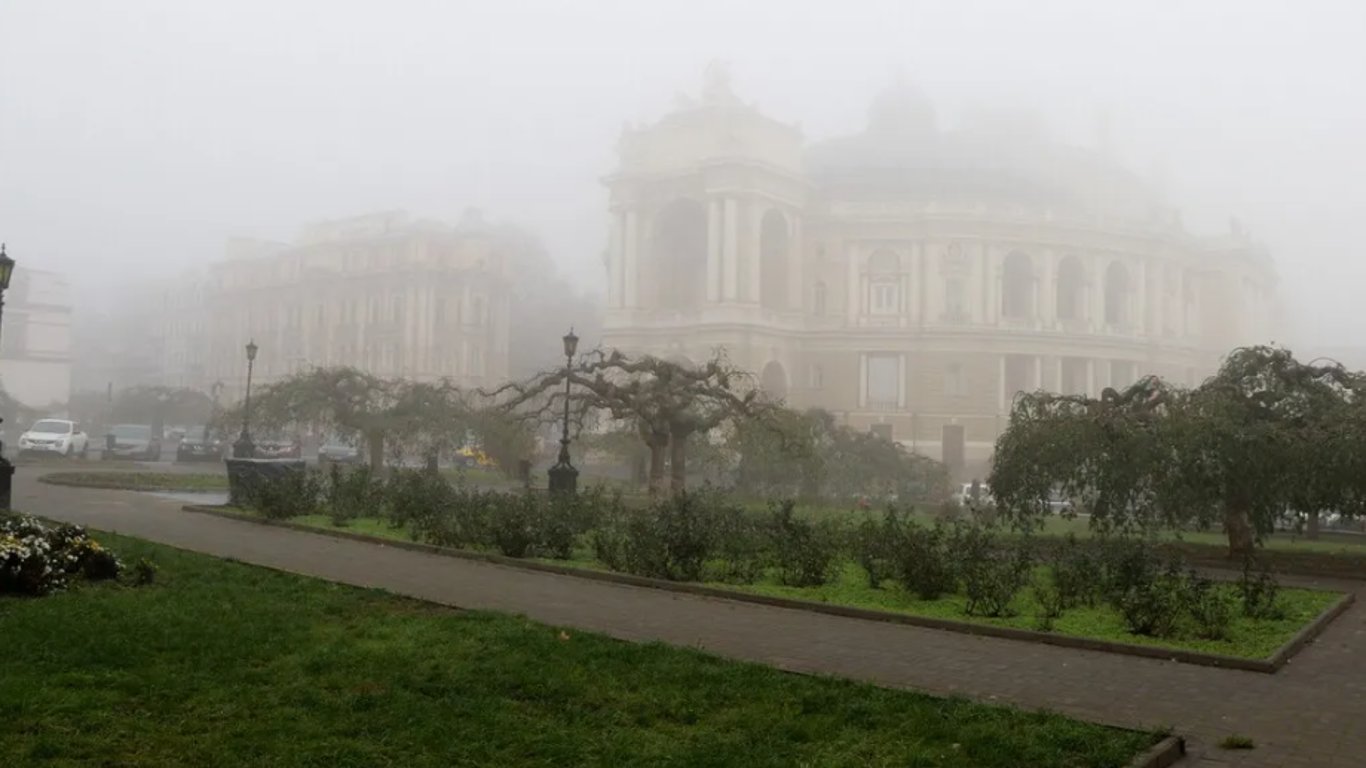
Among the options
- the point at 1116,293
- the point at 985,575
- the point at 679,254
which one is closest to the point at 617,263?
the point at 679,254

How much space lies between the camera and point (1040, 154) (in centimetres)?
8825

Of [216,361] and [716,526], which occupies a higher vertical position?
[216,361]

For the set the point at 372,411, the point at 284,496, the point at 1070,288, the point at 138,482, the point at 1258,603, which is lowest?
the point at 1258,603

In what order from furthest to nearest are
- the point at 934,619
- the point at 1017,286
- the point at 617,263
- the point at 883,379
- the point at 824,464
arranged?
the point at 1017,286 → the point at 617,263 → the point at 883,379 → the point at 824,464 → the point at 934,619

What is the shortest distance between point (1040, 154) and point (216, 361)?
71.7m

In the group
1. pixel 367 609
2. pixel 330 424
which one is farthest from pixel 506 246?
pixel 367 609

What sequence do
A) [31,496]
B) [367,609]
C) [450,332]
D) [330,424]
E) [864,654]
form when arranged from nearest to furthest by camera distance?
[864,654]
[367,609]
[31,496]
[330,424]
[450,332]

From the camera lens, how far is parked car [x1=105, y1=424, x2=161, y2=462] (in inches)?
1821

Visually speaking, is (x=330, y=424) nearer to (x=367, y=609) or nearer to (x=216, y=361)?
A: (x=367, y=609)

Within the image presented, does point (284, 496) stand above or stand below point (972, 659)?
above

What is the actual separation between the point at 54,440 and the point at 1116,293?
61.1 metres

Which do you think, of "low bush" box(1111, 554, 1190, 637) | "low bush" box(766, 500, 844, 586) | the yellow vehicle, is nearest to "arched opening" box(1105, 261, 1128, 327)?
the yellow vehicle

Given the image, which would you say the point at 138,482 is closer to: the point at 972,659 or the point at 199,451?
the point at 199,451

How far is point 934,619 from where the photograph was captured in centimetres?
1079
